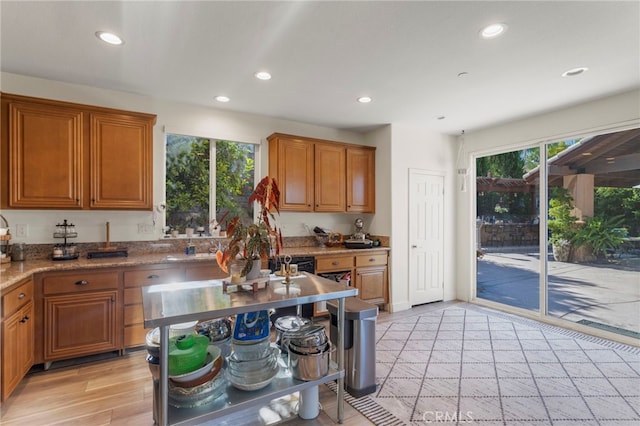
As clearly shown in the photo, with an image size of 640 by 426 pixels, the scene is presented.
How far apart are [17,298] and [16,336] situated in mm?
277

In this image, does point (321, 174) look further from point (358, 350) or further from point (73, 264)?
point (73, 264)

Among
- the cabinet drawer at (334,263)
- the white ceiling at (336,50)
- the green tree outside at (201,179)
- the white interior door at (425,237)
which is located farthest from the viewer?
the white interior door at (425,237)

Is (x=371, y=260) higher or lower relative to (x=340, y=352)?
higher

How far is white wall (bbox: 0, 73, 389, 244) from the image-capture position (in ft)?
10.4

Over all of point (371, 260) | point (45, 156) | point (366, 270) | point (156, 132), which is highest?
point (156, 132)

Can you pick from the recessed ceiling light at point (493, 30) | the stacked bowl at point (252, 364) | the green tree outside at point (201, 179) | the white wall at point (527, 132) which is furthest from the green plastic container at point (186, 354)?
the white wall at point (527, 132)

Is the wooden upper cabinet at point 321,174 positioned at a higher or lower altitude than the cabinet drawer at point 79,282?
higher

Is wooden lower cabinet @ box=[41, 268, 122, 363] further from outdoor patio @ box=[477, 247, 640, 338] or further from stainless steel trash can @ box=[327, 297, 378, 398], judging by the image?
outdoor patio @ box=[477, 247, 640, 338]

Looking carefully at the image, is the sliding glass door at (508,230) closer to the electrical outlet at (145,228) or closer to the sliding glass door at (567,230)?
the sliding glass door at (567,230)

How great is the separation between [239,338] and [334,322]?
0.83 m

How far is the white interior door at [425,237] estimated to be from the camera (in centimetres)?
479

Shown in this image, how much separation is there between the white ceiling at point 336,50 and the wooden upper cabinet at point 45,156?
429 millimetres

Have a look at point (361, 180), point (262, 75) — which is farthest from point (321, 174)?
point (262, 75)

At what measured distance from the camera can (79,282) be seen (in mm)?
2824
